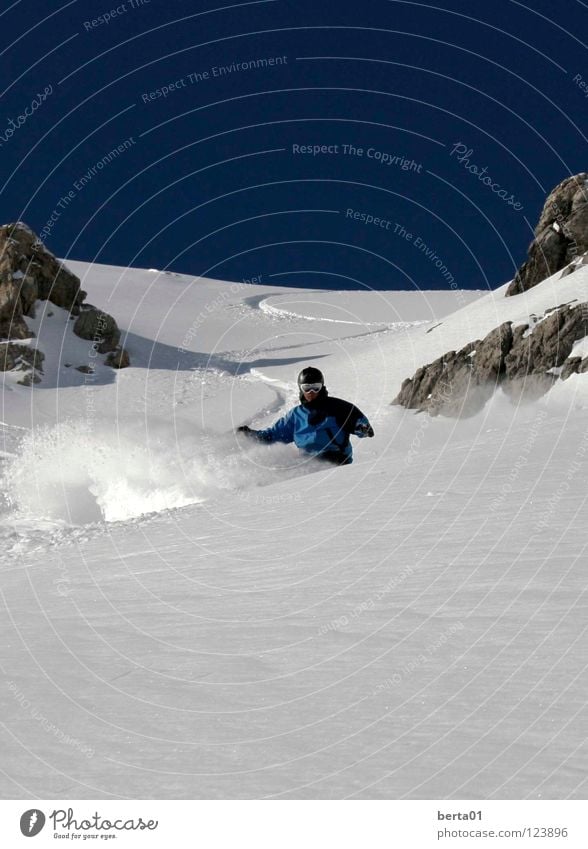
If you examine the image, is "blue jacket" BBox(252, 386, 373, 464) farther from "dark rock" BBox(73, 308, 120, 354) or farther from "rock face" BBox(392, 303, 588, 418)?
"dark rock" BBox(73, 308, 120, 354)

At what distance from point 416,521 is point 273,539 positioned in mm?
1243

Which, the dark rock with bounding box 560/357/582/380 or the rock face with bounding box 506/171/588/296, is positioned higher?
the rock face with bounding box 506/171/588/296

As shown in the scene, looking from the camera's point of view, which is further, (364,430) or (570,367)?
(570,367)

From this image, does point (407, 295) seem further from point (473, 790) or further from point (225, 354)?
point (473, 790)

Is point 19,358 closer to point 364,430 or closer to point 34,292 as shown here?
point 34,292

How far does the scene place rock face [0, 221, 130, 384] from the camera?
152 feet

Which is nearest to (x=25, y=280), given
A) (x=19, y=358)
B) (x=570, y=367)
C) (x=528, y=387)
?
(x=19, y=358)

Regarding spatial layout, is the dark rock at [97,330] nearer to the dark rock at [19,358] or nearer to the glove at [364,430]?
the dark rock at [19,358]

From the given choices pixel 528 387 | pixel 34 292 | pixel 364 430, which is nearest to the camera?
pixel 364 430

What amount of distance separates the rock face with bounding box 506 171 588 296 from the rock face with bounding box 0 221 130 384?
73.9 feet

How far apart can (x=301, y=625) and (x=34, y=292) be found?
152 feet

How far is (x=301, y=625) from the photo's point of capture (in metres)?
4.99

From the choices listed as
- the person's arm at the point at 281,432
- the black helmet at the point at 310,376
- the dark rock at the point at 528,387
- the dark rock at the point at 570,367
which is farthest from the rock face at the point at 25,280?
the black helmet at the point at 310,376

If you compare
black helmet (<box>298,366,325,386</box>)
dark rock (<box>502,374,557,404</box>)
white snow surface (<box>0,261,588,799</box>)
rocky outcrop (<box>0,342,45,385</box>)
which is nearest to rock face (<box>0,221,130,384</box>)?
rocky outcrop (<box>0,342,45,385</box>)
